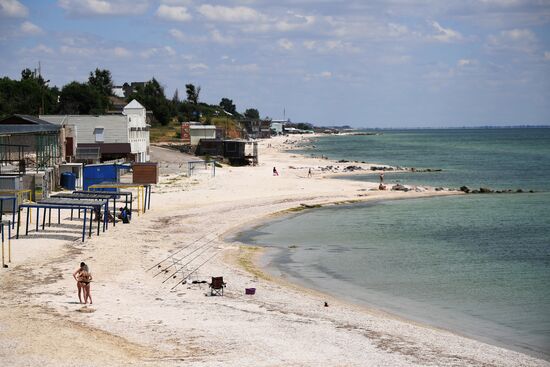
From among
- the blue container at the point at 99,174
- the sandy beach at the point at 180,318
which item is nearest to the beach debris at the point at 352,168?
the blue container at the point at 99,174

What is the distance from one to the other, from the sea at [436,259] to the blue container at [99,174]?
1491cm

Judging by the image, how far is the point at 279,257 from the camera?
113 feet

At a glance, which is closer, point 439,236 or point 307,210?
point 439,236

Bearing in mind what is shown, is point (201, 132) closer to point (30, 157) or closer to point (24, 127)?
point (30, 157)

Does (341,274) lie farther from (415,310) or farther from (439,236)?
(439,236)

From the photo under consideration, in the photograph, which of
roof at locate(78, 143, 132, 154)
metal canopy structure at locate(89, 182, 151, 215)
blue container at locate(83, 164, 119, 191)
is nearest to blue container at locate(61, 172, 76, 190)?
blue container at locate(83, 164, 119, 191)

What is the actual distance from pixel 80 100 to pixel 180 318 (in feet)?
315

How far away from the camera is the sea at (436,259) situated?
25.0 metres

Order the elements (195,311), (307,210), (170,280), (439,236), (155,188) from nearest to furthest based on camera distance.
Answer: (195,311) < (170,280) < (439,236) < (307,210) < (155,188)

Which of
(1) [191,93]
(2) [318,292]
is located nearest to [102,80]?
(1) [191,93]

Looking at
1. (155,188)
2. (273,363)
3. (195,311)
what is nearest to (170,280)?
(195,311)

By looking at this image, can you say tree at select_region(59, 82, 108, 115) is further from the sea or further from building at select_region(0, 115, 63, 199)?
the sea

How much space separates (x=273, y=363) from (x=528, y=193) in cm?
5263

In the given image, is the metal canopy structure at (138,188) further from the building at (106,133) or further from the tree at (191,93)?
the tree at (191,93)
